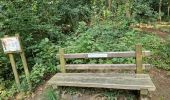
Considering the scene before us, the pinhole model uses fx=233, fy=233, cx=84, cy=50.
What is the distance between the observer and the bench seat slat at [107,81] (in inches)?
175

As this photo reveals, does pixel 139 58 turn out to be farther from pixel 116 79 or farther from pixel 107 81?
pixel 107 81

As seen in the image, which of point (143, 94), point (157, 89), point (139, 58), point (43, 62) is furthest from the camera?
point (43, 62)

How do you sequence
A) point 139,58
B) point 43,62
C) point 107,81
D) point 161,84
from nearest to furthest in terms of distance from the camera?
point 107,81 < point 139,58 < point 161,84 < point 43,62

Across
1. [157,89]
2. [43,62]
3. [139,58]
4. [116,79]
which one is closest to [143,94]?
[116,79]

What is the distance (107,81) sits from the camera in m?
4.76

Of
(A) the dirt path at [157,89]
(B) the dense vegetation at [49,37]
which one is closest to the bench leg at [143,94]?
(A) the dirt path at [157,89]

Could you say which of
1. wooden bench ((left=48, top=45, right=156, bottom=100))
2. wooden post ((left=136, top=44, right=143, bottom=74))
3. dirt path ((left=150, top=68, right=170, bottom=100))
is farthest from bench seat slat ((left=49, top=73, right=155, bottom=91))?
dirt path ((left=150, top=68, right=170, bottom=100))

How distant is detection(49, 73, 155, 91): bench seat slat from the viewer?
4434mm

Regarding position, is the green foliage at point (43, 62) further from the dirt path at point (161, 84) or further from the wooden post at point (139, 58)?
the dirt path at point (161, 84)

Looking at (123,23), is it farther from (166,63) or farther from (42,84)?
(42,84)

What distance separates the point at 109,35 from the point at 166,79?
2420 millimetres

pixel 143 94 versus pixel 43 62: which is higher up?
pixel 43 62

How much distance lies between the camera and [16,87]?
20.6ft

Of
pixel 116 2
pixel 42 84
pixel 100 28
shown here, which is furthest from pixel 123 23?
pixel 42 84
